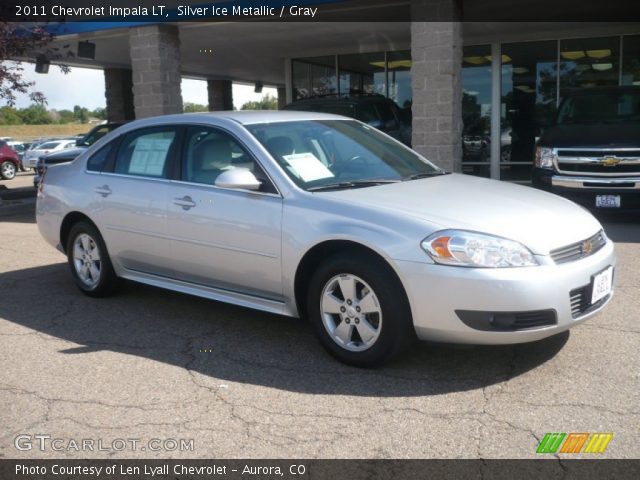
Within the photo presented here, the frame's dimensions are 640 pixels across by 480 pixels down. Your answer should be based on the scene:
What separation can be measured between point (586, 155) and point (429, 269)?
20.3 ft

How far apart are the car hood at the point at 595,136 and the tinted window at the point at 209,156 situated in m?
5.83

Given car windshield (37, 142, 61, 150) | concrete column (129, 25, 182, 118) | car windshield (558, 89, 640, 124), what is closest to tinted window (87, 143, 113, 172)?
concrete column (129, 25, 182, 118)

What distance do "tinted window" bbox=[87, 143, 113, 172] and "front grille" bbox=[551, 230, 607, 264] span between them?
398 centimetres

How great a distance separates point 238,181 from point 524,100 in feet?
42.0

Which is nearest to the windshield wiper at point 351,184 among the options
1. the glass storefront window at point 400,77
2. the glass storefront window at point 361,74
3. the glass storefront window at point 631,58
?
the glass storefront window at point 631,58

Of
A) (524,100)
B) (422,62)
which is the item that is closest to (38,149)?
(524,100)

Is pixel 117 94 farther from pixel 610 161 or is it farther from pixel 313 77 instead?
pixel 610 161

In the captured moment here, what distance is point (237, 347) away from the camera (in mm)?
4812

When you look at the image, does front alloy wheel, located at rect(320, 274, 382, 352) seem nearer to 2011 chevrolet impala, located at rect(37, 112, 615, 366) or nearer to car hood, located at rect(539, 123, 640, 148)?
2011 chevrolet impala, located at rect(37, 112, 615, 366)

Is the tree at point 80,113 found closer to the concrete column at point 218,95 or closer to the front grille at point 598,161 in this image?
the concrete column at point 218,95

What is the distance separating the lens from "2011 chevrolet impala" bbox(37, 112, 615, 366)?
3.88 m

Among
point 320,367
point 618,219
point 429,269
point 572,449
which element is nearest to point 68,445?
point 320,367

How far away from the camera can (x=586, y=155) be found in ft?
30.0
